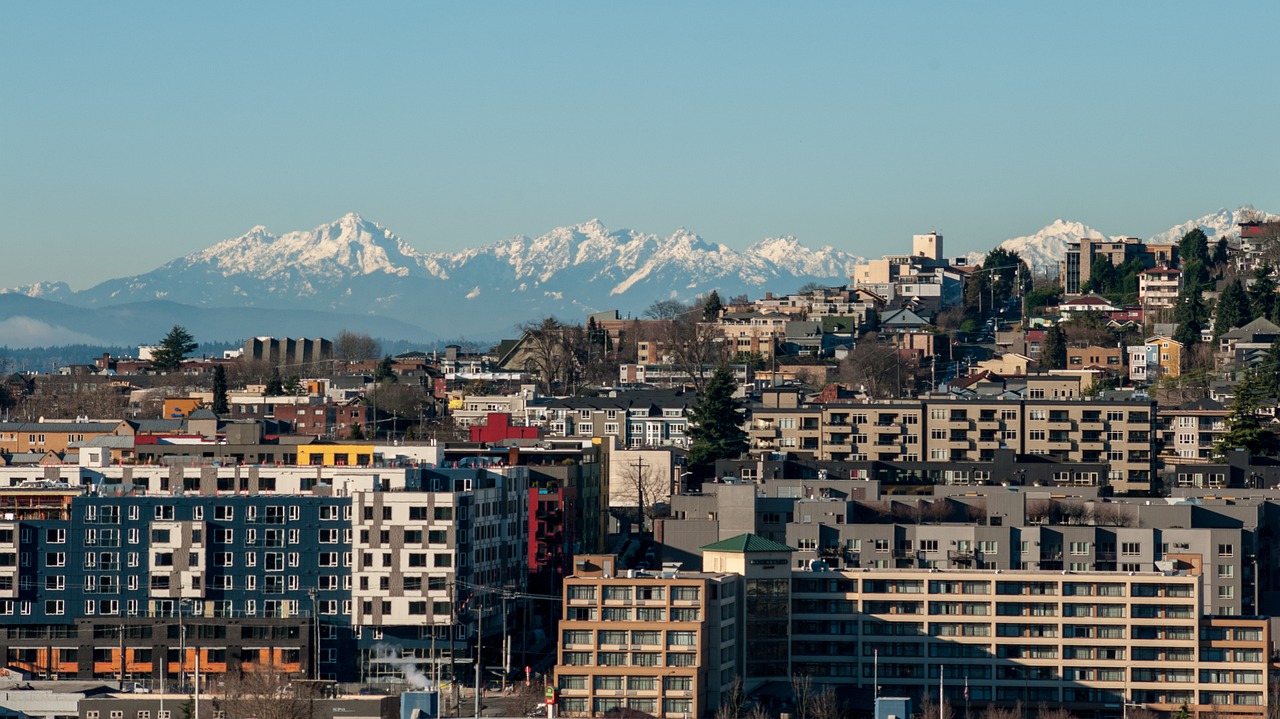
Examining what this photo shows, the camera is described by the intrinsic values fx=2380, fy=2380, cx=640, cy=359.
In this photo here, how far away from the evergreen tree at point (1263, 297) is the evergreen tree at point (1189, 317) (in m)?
3.47

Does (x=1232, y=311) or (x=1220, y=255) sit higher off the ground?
(x=1220, y=255)

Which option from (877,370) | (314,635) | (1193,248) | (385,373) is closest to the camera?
(314,635)

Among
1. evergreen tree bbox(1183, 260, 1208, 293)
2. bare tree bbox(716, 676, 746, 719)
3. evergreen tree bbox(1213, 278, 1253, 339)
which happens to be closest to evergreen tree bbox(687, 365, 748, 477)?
bare tree bbox(716, 676, 746, 719)

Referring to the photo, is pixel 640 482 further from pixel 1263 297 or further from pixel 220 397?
pixel 1263 297

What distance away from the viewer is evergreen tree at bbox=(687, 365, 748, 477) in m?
117

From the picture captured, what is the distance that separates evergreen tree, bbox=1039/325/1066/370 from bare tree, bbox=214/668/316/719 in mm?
90795

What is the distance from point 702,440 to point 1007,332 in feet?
197

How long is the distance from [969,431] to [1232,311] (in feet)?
134

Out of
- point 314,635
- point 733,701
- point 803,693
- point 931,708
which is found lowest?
point 931,708

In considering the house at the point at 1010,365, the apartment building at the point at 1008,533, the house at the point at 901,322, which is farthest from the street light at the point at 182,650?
the house at the point at 901,322

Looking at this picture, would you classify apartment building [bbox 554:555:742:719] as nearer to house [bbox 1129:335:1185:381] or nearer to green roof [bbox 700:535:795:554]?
green roof [bbox 700:535:795:554]

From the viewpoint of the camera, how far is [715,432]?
386 ft

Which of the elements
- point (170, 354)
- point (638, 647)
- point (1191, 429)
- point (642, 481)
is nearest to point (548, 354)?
point (170, 354)

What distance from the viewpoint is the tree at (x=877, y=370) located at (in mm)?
150125
